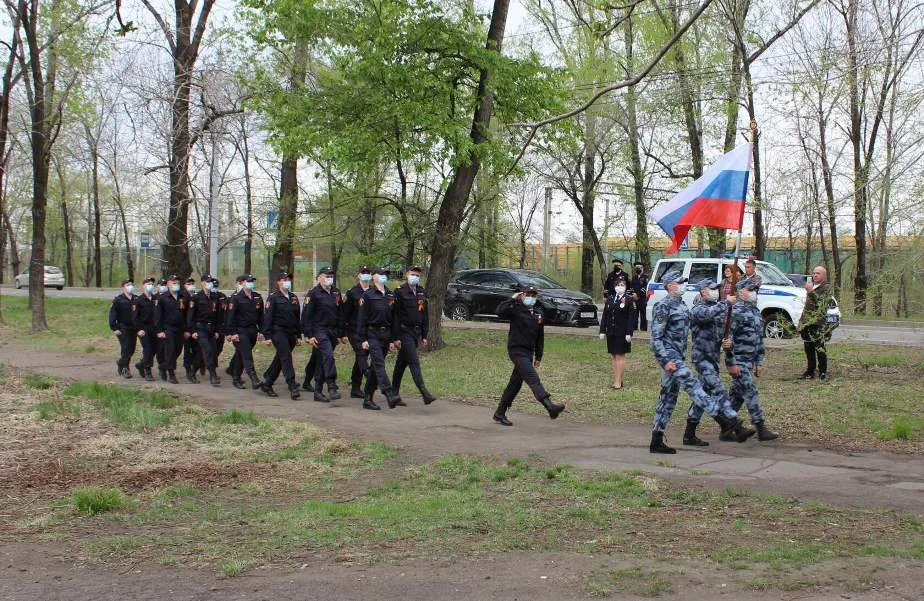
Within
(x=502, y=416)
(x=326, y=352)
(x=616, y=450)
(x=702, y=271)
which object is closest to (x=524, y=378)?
(x=502, y=416)

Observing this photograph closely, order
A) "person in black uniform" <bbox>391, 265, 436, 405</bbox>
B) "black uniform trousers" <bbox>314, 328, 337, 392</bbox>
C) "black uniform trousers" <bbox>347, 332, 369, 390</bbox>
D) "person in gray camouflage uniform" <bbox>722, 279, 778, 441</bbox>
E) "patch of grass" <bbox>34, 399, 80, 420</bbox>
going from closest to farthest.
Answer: "person in gray camouflage uniform" <bbox>722, 279, 778, 441</bbox>
"patch of grass" <bbox>34, 399, 80, 420</bbox>
"person in black uniform" <bbox>391, 265, 436, 405</bbox>
"black uniform trousers" <bbox>347, 332, 369, 390</bbox>
"black uniform trousers" <bbox>314, 328, 337, 392</bbox>

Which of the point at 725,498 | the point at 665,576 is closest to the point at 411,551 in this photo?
the point at 665,576

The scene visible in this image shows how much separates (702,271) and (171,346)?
1221cm

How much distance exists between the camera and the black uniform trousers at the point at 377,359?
12500mm

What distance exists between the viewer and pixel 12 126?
32688 mm

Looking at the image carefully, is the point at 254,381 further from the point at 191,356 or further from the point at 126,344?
the point at 126,344

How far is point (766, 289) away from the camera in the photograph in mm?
19406

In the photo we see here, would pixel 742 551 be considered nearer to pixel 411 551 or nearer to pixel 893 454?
pixel 411 551

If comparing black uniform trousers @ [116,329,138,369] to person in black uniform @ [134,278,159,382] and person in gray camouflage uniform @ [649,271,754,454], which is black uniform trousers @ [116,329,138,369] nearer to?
person in black uniform @ [134,278,159,382]

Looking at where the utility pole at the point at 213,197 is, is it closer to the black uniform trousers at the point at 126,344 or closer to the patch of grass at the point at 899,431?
the black uniform trousers at the point at 126,344

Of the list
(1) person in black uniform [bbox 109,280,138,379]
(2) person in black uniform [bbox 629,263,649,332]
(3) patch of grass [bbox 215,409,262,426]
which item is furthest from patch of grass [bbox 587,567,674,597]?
(2) person in black uniform [bbox 629,263,649,332]

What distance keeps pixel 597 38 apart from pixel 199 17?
611 inches

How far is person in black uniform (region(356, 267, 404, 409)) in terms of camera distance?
12.6 m

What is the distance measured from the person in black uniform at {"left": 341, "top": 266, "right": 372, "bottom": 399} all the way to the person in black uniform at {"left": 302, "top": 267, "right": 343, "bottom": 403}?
0.17m
